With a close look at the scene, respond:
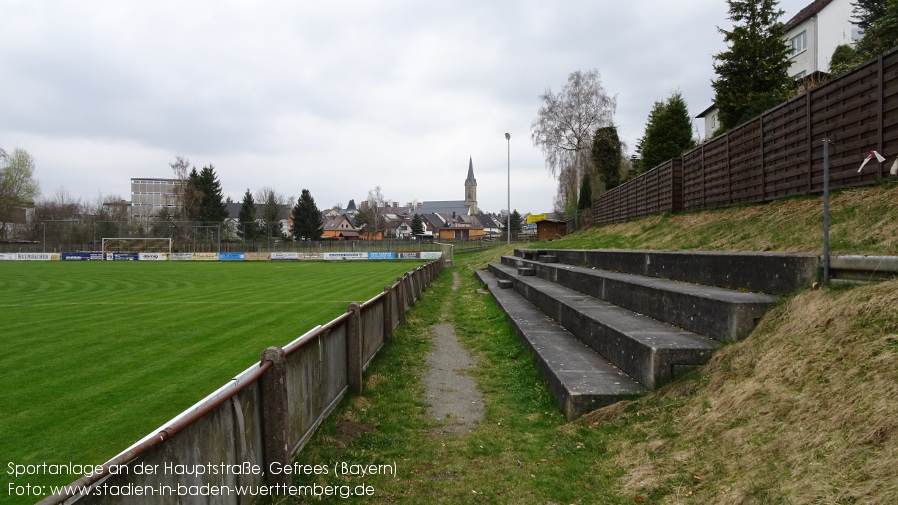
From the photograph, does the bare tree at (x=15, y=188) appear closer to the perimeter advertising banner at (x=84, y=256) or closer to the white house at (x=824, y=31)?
the perimeter advertising banner at (x=84, y=256)

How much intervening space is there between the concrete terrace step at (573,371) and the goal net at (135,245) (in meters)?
57.7

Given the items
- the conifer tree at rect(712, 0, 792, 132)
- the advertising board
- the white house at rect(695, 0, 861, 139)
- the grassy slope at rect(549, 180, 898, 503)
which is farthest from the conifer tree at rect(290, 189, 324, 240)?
the grassy slope at rect(549, 180, 898, 503)

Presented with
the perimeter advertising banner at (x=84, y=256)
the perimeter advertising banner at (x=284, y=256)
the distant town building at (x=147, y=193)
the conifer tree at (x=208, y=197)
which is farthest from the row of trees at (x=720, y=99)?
the distant town building at (x=147, y=193)

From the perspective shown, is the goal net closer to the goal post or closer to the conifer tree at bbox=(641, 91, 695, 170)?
the goal post

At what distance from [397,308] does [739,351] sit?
7.69 meters

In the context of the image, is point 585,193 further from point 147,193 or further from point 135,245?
point 147,193

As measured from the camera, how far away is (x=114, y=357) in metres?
8.34

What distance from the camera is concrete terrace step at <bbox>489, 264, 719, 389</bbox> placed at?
4.87m

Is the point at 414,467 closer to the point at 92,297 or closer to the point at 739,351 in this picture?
the point at 739,351

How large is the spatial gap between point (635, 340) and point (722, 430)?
179 cm

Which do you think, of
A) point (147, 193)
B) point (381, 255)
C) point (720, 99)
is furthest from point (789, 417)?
point (147, 193)

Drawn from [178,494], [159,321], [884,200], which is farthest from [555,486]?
[159,321]

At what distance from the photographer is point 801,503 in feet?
8.31

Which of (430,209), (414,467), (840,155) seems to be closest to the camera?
(414,467)
